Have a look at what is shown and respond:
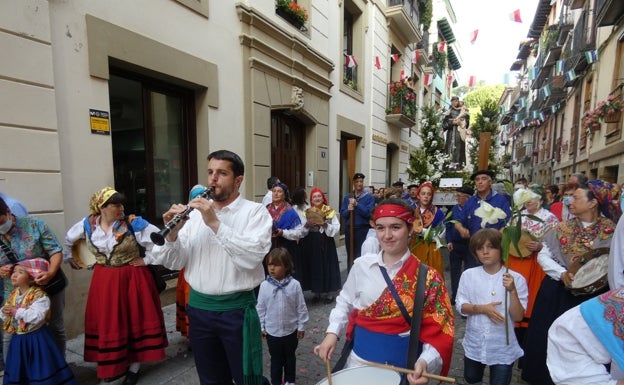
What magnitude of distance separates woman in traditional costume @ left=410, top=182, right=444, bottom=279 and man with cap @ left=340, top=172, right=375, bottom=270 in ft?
3.55

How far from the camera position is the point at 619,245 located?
142cm

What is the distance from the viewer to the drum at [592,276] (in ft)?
7.82

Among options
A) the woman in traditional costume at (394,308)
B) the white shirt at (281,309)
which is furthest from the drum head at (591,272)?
the white shirt at (281,309)

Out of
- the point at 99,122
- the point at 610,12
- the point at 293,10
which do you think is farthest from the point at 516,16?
the point at 99,122

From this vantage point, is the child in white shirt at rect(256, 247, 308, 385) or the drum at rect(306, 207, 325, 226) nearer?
the child in white shirt at rect(256, 247, 308, 385)

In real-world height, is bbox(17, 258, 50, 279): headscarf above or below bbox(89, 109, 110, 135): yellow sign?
below

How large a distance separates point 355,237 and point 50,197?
439 cm

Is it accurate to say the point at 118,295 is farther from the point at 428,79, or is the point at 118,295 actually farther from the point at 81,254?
the point at 428,79

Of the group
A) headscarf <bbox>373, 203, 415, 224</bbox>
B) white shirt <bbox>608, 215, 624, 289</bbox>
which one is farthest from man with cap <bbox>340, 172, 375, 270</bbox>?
white shirt <bbox>608, 215, 624, 289</bbox>

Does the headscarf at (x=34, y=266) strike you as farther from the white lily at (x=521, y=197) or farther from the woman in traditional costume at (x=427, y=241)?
the woman in traditional costume at (x=427, y=241)

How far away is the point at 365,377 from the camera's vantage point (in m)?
1.52

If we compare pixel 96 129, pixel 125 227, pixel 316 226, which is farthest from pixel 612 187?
pixel 96 129

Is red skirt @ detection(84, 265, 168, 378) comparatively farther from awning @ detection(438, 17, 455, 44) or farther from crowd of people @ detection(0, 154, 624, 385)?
awning @ detection(438, 17, 455, 44)

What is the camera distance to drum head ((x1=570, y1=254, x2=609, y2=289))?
7.82 feet
